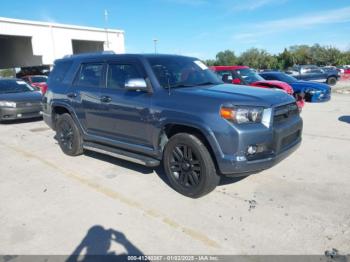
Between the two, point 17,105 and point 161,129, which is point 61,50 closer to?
point 17,105

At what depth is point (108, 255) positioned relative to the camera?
3080 millimetres

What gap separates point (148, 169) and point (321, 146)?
146 inches

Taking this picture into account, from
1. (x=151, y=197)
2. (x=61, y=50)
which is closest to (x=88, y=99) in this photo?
(x=151, y=197)

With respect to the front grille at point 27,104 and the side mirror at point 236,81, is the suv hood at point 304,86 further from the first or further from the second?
the front grille at point 27,104

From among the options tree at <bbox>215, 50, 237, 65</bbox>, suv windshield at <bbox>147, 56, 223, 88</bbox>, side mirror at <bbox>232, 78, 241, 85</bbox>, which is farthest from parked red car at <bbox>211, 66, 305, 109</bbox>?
tree at <bbox>215, 50, 237, 65</bbox>

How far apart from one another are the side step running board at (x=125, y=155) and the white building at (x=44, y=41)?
30.1m

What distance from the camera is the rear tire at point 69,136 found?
601 cm

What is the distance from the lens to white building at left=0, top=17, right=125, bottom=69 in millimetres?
36438

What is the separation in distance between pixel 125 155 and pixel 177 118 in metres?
1.29

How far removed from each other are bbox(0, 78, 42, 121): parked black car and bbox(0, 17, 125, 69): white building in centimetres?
2389

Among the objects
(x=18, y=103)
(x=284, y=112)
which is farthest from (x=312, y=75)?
(x=284, y=112)

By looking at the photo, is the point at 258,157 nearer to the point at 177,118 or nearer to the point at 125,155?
the point at 177,118

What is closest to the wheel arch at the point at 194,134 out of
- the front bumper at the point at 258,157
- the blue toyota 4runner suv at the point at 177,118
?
the blue toyota 4runner suv at the point at 177,118

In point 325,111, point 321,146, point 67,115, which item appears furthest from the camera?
point 325,111
